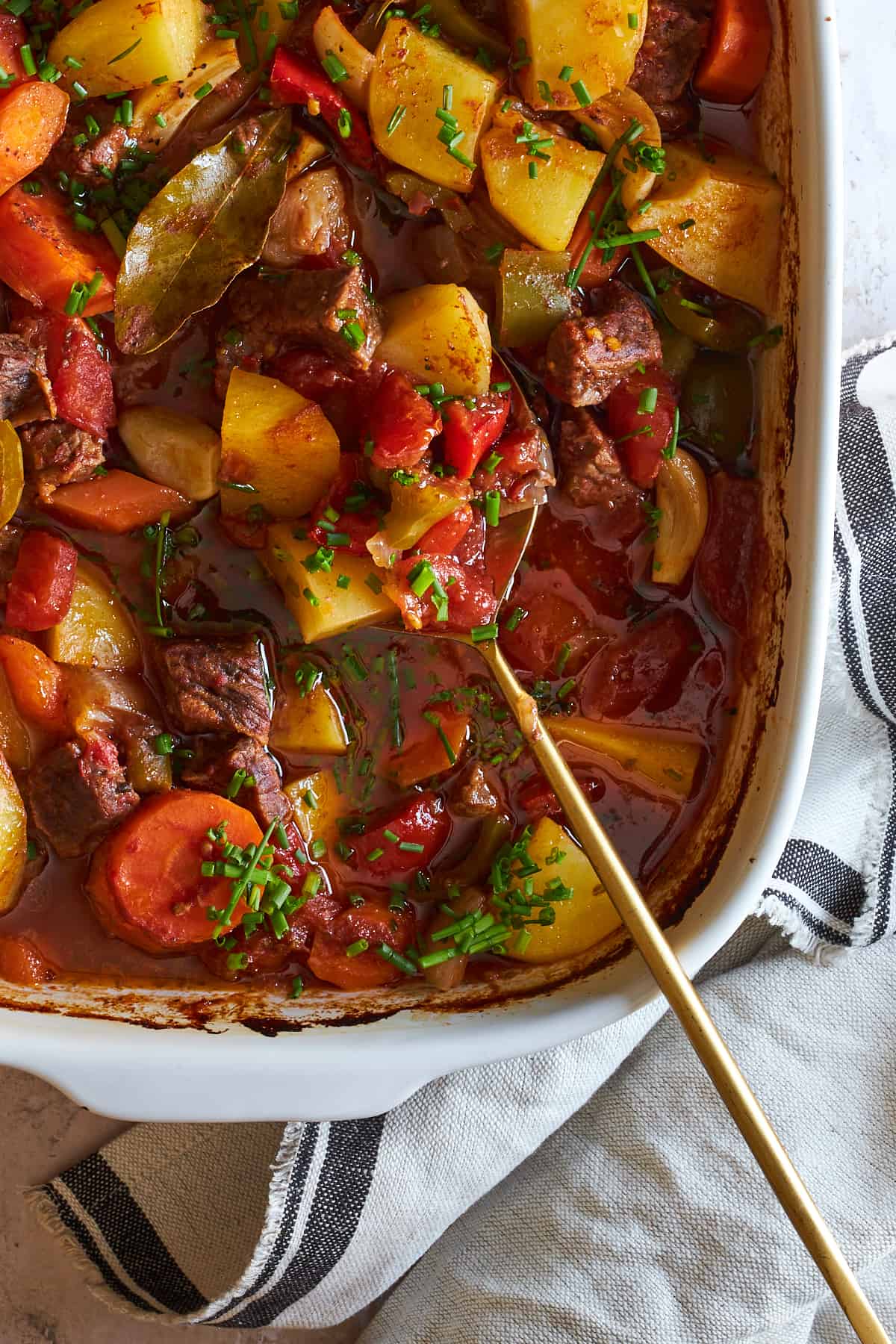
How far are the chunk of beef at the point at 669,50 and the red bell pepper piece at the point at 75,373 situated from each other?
1253mm

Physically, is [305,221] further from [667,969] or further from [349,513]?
[667,969]

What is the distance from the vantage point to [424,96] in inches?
93.4

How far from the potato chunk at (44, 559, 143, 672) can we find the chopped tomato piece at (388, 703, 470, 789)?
0.61 m

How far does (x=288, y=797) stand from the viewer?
2.56 metres

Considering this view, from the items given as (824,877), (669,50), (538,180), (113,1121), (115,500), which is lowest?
(113,1121)

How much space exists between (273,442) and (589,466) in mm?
649

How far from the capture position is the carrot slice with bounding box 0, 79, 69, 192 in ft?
7.51

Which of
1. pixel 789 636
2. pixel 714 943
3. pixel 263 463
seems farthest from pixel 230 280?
pixel 714 943

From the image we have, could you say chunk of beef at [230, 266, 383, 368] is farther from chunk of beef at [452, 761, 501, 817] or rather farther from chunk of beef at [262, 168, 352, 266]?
chunk of beef at [452, 761, 501, 817]

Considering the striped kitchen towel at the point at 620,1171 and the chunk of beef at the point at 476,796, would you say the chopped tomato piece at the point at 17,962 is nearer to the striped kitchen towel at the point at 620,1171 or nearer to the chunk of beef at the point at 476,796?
the striped kitchen towel at the point at 620,1171

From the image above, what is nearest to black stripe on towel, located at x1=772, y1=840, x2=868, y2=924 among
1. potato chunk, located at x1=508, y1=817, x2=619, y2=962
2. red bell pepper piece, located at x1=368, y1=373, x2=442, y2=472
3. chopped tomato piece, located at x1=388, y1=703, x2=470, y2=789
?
potato chunk, located at x1=508, y1=817, x2=619, y2=962

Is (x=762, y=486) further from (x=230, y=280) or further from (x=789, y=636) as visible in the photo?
(x=230, y=280)

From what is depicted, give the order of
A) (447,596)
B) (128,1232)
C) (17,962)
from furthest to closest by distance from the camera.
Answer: (128,1232) → (17,962) → (447,596)

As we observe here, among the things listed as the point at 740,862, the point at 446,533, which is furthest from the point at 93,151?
the point at 740,862
